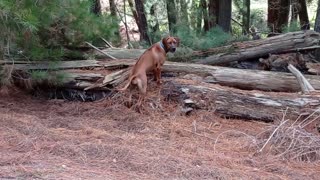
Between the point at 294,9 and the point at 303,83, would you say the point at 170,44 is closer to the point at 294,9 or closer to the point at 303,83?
the point at 303,83

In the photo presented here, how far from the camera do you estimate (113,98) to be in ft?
21.2

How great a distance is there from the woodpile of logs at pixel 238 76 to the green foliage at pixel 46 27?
1.06 ft

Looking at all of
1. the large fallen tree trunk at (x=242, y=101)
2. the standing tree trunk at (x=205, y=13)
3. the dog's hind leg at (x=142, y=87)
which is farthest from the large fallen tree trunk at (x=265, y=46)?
the standing tree trunk at (x=205, y=13)

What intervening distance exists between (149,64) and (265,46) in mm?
2257

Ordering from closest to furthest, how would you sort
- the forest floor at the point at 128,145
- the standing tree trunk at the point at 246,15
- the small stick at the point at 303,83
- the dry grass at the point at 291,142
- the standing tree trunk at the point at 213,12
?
the forest floor at the point at 128,145
the dry grass at the point at 291,142
the small stick at the point at 303,83
the standing tree trunk at the point at 213,12
the standing tree trunk at the point at 246,15

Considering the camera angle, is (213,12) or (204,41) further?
(213,12)

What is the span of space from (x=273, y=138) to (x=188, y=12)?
8345 millimetres

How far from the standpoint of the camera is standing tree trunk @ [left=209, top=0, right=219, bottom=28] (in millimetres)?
12039

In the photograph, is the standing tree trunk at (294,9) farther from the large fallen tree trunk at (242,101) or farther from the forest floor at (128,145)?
the forest floor at (128,145)

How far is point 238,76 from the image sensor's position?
6.55 meters

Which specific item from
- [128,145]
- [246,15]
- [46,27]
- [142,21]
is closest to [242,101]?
[128,145]

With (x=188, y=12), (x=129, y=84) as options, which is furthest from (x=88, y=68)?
(x=188, y=12)

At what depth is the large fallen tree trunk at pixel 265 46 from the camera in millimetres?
7156

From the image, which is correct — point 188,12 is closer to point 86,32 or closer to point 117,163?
point 86,32
